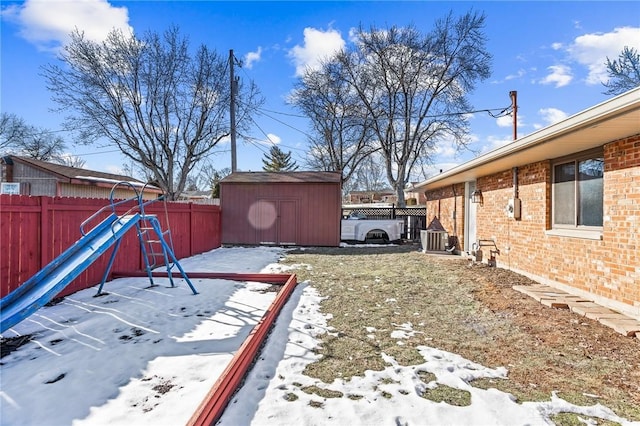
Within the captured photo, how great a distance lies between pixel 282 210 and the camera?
1216 cm

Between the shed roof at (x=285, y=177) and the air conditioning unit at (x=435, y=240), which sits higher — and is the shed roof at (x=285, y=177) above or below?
above

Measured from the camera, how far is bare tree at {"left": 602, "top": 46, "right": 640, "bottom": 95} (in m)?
14.2

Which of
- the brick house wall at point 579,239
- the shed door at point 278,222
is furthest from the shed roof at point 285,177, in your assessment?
the brick house wall at point 579,239

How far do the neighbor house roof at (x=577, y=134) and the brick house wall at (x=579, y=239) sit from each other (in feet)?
0.94

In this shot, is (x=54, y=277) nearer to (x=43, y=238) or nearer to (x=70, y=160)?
(x=43, y=238)

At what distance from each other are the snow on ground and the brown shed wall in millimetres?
7950

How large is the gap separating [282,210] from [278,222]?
0.47m

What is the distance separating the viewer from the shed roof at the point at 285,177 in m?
12.0

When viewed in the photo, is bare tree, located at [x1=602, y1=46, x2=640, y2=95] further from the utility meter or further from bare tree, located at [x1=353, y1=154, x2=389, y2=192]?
the utility meter

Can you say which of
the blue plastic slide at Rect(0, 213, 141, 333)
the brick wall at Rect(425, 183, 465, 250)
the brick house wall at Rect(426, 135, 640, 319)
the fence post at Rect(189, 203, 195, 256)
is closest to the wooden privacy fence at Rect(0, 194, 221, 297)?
the blue plastic slide at Rect(0, 213, 141, 333)

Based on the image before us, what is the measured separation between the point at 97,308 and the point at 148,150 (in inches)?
520

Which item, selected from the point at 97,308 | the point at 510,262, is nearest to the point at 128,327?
the point at 97,308

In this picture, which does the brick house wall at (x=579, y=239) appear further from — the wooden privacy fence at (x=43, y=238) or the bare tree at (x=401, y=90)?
the bare tree at (x=401, y=90)

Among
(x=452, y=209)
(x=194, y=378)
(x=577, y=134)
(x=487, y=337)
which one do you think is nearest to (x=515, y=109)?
(x=452, y=209)
